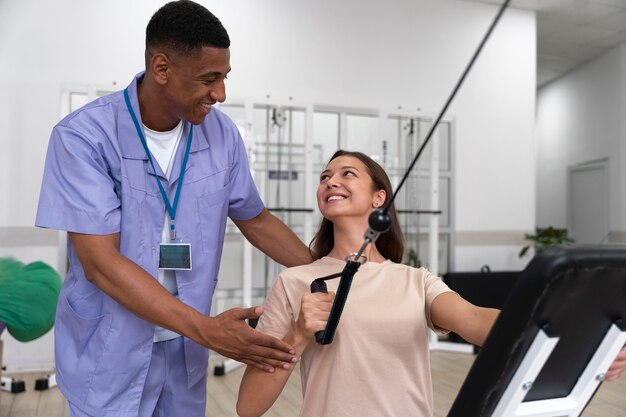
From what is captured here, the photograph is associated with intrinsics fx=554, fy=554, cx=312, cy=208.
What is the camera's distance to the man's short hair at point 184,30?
43.3 inches

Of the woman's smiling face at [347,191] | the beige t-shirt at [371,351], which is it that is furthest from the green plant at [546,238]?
the beige t-shirt at [371,351]

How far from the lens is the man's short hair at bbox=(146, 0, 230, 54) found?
110 centimetres

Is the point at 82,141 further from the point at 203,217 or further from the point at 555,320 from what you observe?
the point at 555,320

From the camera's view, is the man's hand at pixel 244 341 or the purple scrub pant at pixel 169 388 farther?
the purple scrub pant at pixel 169 388

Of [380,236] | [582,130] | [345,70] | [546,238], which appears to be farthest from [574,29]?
[380,236]

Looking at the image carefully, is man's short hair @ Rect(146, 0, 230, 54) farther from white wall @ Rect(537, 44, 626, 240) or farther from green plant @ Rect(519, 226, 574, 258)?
white wall @ Rect(537, 44, 626, 240)

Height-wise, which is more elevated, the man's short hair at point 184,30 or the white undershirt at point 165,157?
the man's short hair at point 184,30

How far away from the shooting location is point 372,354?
1.15 meters

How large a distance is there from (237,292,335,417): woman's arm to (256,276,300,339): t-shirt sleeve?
0.33ft

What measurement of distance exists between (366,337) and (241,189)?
19.2 inches

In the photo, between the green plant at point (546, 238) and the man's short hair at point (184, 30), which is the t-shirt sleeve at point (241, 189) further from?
the green plant at point (546, 238)

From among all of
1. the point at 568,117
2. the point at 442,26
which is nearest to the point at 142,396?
the point at 442,26

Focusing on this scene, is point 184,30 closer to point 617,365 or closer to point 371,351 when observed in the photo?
point 371,351

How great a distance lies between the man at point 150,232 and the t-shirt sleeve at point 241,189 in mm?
64
